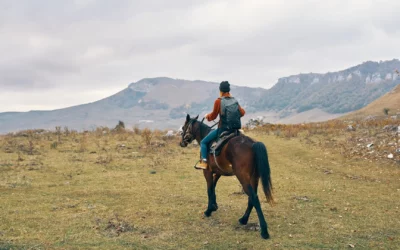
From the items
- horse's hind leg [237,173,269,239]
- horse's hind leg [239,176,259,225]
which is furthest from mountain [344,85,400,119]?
horse's hind leg [237,173,269,239]

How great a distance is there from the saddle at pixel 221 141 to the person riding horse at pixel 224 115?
0.13 m

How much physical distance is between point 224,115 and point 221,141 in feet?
2.26

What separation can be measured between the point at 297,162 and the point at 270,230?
11047mm

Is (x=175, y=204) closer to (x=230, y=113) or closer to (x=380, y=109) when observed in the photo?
(x=230, y=113)

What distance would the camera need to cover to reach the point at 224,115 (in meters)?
8.62

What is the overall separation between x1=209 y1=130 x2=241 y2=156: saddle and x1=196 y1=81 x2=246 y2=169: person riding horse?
0.42 ft

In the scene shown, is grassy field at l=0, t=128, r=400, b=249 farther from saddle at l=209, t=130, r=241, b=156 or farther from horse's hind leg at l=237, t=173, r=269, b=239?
saddle at l=209, t=130, r=241, b=156

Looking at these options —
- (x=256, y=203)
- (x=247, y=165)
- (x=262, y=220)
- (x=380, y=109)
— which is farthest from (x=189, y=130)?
(x=380, y=109)

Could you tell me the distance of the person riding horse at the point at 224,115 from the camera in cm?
859

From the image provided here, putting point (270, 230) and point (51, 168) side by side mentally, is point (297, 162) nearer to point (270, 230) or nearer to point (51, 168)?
point (270, 230)

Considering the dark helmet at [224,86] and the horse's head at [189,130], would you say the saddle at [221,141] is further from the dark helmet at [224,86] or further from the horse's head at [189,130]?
the horse's head at [189,130]

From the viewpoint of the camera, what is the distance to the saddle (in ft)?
27.8

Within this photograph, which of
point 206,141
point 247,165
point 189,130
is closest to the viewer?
point 247,165

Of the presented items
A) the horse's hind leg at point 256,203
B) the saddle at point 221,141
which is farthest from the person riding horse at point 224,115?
the horse's hind leg at point 256,203
